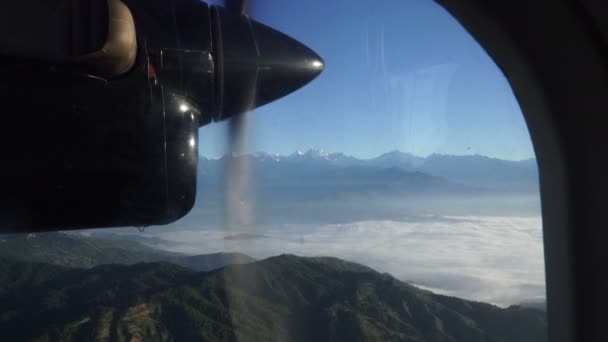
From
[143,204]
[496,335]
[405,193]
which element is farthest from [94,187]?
[496,335]

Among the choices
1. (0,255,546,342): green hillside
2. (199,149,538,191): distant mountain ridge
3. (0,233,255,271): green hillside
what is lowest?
(0,255,546,342): green hillside

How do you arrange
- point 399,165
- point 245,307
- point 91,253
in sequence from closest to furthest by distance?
point 399,165 < point 245,307 < point 91,253

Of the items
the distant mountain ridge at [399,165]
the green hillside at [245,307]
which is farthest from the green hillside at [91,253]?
the distant mountain ridge at [399,165]

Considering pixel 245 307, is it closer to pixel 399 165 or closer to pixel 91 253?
pixel 399 165

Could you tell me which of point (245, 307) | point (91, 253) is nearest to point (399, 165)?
point (245, 307)

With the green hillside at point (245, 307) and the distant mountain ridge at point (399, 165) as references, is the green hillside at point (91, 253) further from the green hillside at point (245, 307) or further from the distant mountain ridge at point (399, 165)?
the distant mountain ridge at point (399, 165)

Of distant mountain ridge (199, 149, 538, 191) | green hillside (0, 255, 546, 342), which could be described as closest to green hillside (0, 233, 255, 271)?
green hillside (0, 255, 546, 342)

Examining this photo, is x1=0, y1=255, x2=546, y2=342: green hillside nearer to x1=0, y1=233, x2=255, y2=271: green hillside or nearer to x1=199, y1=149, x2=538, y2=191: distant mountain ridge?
x1=0, y1=233, x2=255, y2=271: green hillside

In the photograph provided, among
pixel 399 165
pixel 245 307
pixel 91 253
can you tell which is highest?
pixel 399 165
